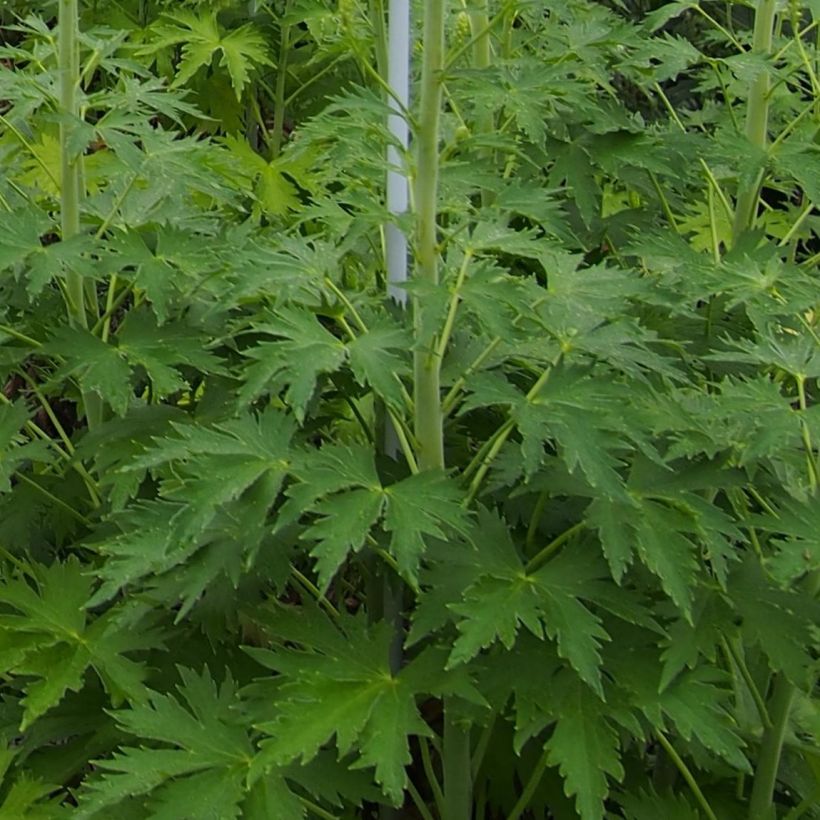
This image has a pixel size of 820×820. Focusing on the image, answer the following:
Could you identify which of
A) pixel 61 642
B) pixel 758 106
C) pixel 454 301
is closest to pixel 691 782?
pixel 454 301

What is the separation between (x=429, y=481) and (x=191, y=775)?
322 mm

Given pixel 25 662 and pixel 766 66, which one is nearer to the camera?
pixel 25 662

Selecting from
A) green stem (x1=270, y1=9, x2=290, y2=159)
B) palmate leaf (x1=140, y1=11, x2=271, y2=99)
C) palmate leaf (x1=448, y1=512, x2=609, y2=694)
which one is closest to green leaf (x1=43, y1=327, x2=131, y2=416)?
palmate leaf (x1=448, y1=512, x2=609, y2=694)

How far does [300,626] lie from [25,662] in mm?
255

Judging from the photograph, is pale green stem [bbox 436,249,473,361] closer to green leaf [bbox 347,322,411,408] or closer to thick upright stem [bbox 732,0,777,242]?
green leaf [bbox 347,322,411,408]

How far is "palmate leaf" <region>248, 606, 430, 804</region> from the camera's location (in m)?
0.76

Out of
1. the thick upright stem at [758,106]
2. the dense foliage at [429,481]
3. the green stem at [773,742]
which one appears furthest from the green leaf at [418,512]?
the thick upright stem at [758,106]

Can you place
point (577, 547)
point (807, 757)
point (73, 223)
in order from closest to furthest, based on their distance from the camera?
point (577, 547) < point (807, 757) < point (73, 223)

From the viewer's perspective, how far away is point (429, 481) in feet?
2.64

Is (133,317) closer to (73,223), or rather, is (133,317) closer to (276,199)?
(73,223)

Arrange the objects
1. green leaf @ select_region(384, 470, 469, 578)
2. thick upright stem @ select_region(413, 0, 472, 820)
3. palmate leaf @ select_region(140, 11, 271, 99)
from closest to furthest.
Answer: green leaf @ select_region(384, 470, 469, 578)
thick upright stem @ select_region(413, 0, 472, 820)
palmate leaf @ select_region(140, 11, 271, 99)

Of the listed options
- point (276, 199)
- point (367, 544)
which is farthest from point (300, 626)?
point (276, 199)

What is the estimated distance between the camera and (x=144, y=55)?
2008 mm

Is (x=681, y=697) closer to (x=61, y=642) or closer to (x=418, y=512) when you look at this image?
(x=418, y=512)
